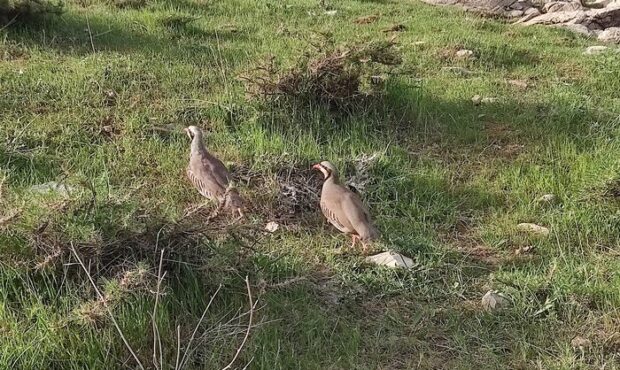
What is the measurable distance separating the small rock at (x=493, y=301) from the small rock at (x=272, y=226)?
4.84ft

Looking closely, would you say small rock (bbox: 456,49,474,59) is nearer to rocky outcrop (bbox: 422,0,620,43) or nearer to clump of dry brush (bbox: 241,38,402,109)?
clump of dry brush (bbox: 241,38,402,109)

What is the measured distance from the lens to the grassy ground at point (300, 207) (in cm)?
335

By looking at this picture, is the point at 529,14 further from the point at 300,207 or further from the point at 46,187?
the point at 46,187

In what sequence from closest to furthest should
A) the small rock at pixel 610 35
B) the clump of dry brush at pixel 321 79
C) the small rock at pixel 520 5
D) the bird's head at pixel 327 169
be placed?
the bird's head at pixel 327 169, the clump of dry brush at pixel 321 79, the small rock at pixel 610 35, the small rock at pixel 520 5

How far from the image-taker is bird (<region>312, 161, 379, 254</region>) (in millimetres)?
4367

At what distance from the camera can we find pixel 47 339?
3.04 m

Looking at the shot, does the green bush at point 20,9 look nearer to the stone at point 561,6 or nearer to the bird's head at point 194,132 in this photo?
the bird's head at point 194,132

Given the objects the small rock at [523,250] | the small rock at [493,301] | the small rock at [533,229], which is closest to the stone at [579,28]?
the small rock at [533,229]

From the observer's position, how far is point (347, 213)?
4422mm

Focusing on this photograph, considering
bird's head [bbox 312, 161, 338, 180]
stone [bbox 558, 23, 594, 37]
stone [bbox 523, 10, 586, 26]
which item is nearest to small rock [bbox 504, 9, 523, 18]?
stone [bbox 523, 10, 586, 26]

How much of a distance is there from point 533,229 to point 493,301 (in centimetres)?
108

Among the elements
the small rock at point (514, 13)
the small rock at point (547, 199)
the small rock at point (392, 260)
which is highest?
the small rock at point (392, 260)

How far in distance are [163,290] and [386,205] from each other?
2145 millimetres

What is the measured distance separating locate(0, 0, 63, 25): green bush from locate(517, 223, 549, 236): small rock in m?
5.76
